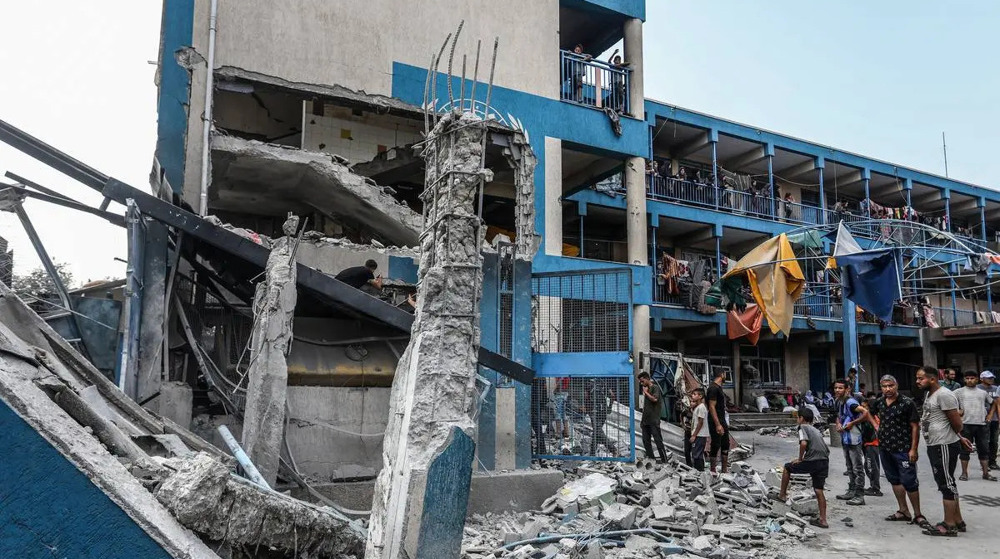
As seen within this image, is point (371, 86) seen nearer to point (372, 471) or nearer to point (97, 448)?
point (372, 471)

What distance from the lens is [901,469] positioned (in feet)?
24.3

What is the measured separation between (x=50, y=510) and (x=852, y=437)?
28.2 ft

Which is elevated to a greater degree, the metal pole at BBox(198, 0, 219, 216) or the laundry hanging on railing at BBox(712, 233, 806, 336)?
the metal pole at BBox(198, 0, 219, 216)

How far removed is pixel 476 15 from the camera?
12.9 metres

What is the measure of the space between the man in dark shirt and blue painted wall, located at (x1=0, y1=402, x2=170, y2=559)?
5237 mm

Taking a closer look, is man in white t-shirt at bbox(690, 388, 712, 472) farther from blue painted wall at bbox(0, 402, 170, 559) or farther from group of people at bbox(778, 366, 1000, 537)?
blue painted wall at bbox(0, 402, 170, 559)

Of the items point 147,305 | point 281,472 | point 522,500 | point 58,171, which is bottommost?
point 522,500

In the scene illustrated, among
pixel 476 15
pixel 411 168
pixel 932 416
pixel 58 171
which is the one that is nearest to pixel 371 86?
pixel 411 168

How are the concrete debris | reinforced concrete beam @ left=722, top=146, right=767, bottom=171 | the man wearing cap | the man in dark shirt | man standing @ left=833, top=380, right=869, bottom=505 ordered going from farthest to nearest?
reinforced concrete beam @ left=722, top=146, right=767, bottom=171, the man wearing cap, the man in dark shirt, man standing @ left=833, top=380, right=869, bottom=505, the concrete debris

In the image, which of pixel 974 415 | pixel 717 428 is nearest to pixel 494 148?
pixel 717 428

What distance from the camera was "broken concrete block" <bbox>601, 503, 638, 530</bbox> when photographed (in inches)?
279

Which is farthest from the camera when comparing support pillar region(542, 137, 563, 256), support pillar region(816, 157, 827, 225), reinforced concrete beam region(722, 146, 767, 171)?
support pillar region(816, 157, 827, 225)

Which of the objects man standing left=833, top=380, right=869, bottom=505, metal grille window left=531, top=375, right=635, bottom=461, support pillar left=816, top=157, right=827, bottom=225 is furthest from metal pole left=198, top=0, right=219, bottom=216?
support pillar left=816, top=157, right=827, bottom=225

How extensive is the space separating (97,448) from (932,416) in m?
7.81
